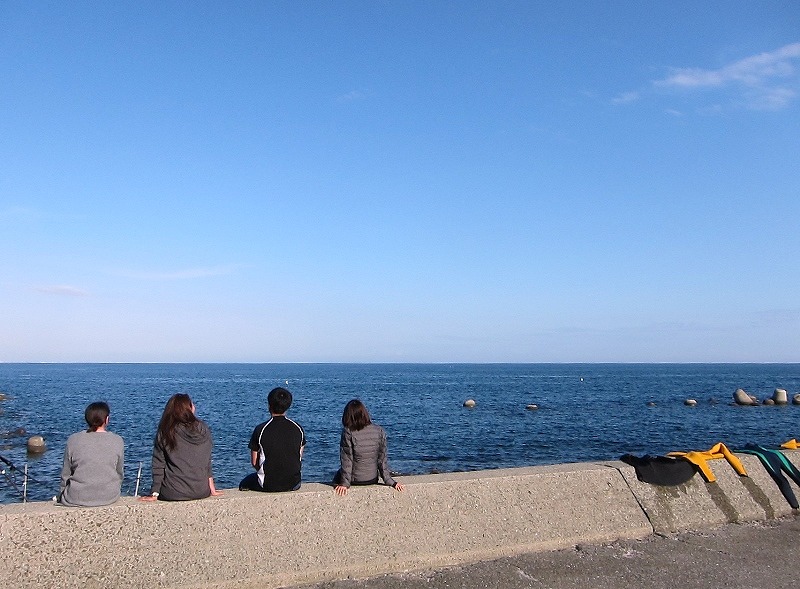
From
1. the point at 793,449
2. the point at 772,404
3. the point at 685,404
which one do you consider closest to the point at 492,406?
the point at 685,404

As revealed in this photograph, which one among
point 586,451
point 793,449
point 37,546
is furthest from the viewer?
point 586,451

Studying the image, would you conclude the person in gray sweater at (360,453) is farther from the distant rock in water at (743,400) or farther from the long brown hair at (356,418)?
the distant rock in water at (743,400)

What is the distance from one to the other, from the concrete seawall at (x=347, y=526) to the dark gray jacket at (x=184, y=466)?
22cm

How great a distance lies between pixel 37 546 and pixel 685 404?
2594 inches

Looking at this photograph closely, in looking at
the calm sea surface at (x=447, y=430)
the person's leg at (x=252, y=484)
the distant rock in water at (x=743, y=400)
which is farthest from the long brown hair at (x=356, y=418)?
the distant rock in water at (x=743, y=400)

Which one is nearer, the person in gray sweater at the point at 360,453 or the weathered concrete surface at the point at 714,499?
the person in gray sweater at the point at 360,453

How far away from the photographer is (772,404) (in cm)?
6394

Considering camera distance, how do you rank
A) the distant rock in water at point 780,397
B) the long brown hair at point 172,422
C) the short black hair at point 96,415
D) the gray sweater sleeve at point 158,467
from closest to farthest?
the short black hair at point 96,415
the gray sweater sleeve at point 158,467
the long brown hair at point 172,422
the distant rock in water at point 780,397

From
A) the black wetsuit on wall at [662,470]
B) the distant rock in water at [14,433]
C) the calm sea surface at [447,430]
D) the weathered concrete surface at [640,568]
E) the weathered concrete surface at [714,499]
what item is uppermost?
the black wetsuit on wall at [662,470]

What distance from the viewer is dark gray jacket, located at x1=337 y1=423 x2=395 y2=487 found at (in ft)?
19.9

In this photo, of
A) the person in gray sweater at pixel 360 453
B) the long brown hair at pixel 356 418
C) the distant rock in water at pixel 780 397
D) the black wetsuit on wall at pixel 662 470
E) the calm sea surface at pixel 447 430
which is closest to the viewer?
the person in gray sweater at pixel 360 453

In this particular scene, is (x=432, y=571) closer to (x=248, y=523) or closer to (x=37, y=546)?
(x=248, y=523)

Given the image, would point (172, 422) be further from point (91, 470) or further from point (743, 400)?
point (743, 400)

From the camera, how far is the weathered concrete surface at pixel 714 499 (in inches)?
263
